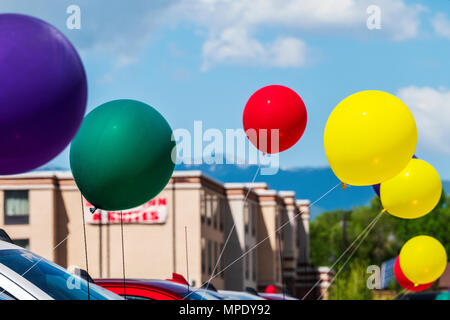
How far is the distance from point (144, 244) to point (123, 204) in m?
41.8

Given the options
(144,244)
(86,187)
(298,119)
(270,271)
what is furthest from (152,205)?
(86,187)

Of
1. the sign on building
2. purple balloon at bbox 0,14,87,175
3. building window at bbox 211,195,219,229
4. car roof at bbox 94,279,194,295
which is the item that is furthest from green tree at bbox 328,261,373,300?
purple balloon at bbox 0,14,87,175

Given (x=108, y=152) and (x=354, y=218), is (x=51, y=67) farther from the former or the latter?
(x=354, y=218)

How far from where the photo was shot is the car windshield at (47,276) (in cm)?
621

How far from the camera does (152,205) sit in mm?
49344

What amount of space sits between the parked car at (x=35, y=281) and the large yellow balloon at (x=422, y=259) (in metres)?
7.93

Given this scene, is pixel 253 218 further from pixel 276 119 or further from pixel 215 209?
pixel 276 119

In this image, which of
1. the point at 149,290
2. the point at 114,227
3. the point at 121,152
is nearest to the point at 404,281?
the point at 149,290

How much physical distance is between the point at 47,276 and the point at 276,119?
4.79m

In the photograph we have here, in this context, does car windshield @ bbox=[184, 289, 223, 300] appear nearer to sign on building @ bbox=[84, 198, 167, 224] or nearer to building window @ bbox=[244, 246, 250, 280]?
sign on building @ bbox=[84, 198, 167, 224]

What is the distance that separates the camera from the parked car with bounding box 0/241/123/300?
5863 mm

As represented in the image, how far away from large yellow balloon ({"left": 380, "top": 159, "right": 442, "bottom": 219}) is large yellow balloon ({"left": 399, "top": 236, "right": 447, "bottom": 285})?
6.22 ft

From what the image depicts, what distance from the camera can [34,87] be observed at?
5.95 metres

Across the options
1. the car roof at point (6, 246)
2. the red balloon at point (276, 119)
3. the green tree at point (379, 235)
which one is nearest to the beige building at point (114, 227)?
the red balloon at point (276, 119)
